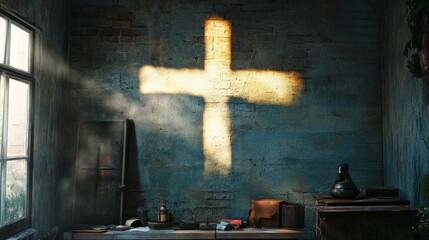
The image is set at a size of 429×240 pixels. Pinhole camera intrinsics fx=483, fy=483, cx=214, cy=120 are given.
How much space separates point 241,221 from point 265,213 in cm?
30

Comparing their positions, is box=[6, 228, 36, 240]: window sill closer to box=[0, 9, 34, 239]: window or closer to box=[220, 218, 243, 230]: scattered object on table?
box=[0, 9, 34, 239]: window

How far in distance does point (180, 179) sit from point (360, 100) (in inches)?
97.0

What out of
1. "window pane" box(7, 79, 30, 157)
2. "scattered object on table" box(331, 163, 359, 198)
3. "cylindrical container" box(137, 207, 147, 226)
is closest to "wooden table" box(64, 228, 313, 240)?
"cylindrical container" box(137, 207, 147, 226)

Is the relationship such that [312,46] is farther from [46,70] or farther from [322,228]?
[46,70]

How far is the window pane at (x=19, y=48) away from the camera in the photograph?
15.1ft

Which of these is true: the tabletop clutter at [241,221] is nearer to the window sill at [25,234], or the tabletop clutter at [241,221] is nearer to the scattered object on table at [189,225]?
the scattered object on table at [189,225]

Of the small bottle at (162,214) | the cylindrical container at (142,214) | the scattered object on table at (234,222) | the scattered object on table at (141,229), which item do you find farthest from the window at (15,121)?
the scattered object on table at (234,222)

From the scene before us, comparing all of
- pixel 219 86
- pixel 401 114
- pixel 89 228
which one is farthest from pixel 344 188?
pixel 89 228

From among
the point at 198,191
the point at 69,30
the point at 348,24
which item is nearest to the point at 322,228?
the point at 198,191

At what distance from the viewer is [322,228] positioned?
16.0 ft

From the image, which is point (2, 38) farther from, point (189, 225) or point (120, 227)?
point (189, 225)

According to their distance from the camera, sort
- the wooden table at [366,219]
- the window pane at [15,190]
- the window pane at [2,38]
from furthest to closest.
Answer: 1. the wooden table at [366,219]
2. the window pane at [15,190]
3. the window pane at [2,38]

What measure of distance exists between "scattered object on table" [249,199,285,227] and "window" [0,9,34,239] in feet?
8.20

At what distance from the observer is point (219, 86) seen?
606 cm
